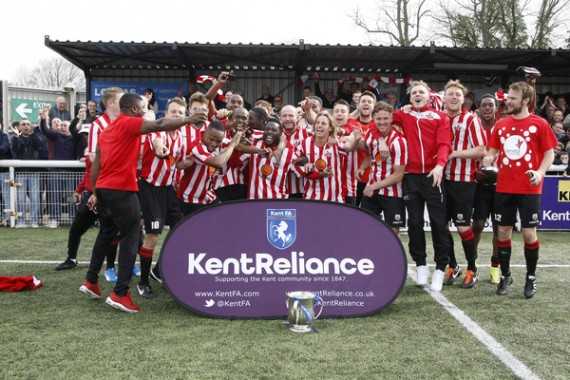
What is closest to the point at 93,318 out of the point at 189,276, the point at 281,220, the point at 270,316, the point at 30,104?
the point at 189,276

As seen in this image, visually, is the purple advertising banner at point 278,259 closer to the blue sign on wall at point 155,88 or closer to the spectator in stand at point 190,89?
the spectator in stand at point 190,89

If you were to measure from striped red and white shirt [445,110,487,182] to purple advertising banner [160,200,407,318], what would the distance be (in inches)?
58.5

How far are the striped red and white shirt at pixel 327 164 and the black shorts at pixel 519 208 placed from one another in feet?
5.17

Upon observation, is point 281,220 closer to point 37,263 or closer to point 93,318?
point 93,318

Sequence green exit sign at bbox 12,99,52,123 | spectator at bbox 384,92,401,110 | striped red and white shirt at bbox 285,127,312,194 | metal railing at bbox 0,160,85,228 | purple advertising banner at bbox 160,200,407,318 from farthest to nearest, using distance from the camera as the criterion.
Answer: green exit sign at bbox 12,99,52,123 → spectator at bbox 384,92,401,110 → metal railing at bbox 0,160,85,228 → striped red and white shirt at bbox 285,127,312,194 → purple advertising banner at bbox 160,200,407,318

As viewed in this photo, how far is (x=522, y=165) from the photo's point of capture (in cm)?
496

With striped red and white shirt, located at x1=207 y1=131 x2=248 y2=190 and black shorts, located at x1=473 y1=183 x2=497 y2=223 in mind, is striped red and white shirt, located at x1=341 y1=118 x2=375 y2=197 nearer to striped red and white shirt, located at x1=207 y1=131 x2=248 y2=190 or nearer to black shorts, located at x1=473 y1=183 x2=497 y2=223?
striped red and white shirt, located at x1=207 y1=131 x2=248 y2=190

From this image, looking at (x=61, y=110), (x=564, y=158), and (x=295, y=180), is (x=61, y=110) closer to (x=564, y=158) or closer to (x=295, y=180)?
(x=295, y=180)

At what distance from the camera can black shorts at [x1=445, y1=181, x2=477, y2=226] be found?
536cm

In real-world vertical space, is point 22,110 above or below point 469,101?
above

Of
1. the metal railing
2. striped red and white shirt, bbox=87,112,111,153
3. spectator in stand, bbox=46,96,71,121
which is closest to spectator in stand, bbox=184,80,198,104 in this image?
spectator in stand, bbox=46,96,71,121

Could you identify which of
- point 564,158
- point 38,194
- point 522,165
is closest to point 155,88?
point 38,194

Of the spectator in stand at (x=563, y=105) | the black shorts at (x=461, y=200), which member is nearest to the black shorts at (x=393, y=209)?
the black shorts at (x=461, y=200)

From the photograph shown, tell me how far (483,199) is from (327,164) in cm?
198
